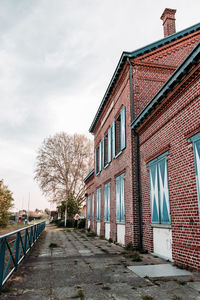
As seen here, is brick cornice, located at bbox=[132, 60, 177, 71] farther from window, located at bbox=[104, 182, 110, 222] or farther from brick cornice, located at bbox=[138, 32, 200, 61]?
window, located at bbox=[104, 182, 110, 222]

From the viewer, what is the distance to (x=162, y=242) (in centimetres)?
746

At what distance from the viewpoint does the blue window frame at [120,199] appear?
10.8 metres

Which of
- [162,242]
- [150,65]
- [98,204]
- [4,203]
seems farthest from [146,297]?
[4,203]

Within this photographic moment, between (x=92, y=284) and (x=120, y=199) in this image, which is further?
(x=120, y=199)

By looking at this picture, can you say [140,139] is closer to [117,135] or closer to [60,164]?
[117,135]

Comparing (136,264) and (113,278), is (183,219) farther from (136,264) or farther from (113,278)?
(113,278)

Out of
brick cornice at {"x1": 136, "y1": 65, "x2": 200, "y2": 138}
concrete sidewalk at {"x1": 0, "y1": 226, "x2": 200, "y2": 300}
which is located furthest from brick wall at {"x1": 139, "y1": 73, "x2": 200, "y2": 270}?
concrete sidewalk at {"x1": 0, "y1": 226, "x2": 200, "y2": 300}

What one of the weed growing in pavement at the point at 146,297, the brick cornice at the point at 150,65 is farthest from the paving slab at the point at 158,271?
the brick cornice at the point at 150,65

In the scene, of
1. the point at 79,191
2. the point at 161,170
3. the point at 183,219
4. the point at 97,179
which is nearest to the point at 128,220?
the point at 161,170

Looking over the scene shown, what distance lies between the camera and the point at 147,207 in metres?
8.68

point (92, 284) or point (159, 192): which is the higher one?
point (159, 192)

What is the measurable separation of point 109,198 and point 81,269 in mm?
7646

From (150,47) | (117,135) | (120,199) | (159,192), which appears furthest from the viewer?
(117,135)

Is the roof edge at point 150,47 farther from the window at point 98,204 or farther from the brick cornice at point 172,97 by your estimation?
the window at point 98,204
